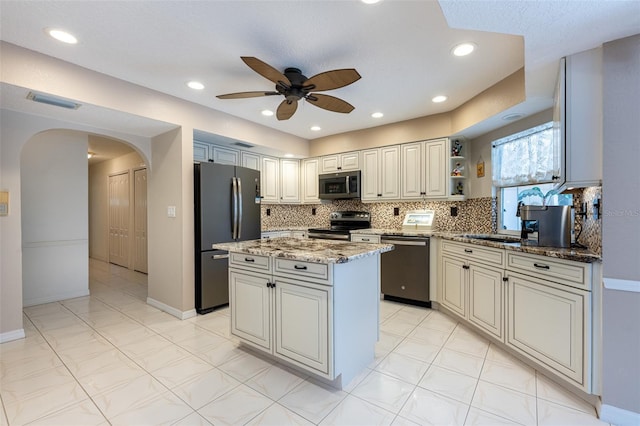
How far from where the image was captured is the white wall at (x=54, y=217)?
3.88 meters

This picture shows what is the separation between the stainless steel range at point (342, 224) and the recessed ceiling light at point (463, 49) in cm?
260

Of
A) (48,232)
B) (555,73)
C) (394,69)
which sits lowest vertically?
(48,232)

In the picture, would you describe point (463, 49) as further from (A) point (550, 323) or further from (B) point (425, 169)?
(A) point (550, 323)

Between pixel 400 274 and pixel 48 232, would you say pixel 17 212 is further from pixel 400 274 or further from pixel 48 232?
pixel 400 274

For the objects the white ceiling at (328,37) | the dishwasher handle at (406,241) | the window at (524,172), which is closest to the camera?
the white ceiling at (328,37)

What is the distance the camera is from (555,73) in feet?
6.73

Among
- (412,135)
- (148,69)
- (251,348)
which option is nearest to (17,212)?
(148,69)

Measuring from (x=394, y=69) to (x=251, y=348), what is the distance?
282 centimetres

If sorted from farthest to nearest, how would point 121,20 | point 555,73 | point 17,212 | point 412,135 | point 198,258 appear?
point 412,135 < point 198,258 < point 17,212 < point 555,73 < point 121,20

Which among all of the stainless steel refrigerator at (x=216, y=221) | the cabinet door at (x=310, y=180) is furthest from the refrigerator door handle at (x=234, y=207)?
the cabinet door at (x=310, y=180)

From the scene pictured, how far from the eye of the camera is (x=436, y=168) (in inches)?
148

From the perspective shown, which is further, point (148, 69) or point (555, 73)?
point (148, 69)

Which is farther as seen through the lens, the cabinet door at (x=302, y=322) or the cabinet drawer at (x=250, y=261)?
the cabinet drawer at (x=250, y=261)

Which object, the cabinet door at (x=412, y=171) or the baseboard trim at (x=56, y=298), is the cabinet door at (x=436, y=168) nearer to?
the cabinet door at (x=412, y=171)
